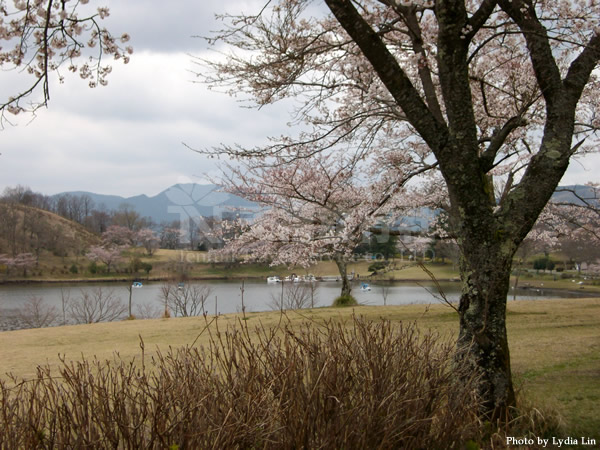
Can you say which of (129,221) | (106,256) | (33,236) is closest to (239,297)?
(106,256)

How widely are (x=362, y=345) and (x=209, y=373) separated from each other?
3.39 ft

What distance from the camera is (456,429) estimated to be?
288 cm

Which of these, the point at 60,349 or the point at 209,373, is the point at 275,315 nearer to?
the point at 60,349

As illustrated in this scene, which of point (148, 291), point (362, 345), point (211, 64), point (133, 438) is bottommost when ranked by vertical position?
point (148, 291)

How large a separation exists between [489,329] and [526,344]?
504 centimetres

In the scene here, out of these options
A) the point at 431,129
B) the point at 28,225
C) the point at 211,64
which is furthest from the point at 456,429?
the point at 28,225

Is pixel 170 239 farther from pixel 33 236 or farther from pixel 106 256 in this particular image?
pixel 33 236

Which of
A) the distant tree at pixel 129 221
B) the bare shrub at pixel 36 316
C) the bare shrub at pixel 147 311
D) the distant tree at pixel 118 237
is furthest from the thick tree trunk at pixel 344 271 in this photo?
the distant tree at pixel 129 221

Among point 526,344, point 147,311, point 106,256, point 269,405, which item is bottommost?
point 147,311

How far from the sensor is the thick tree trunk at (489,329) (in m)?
3.70

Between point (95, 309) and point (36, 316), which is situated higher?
point (36, 316)

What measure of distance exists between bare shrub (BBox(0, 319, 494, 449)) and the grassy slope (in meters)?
0.32

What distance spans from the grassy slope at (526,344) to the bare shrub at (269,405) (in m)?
0.32

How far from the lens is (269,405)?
2.68 metres
